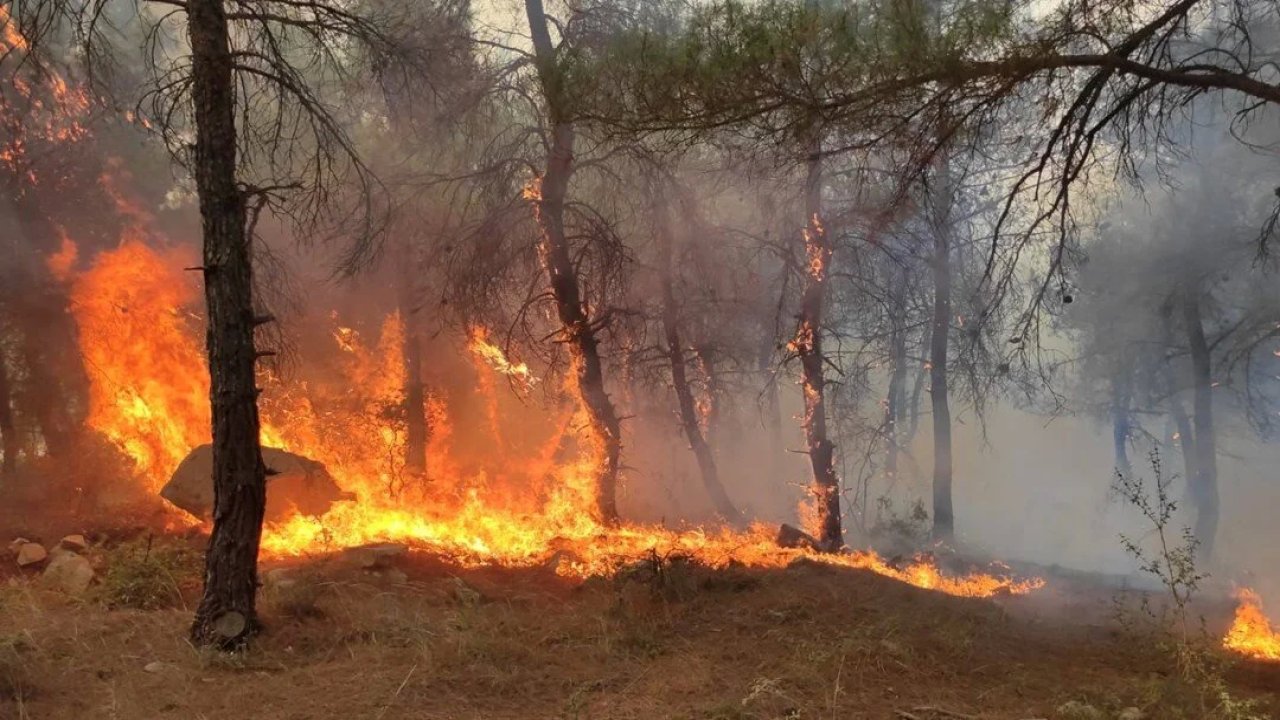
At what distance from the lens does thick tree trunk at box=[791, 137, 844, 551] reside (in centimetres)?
1253

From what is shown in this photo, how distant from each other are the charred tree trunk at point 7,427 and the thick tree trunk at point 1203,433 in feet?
79.3

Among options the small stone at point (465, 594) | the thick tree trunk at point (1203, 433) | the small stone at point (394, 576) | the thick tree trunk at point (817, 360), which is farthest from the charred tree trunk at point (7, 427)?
the thick tree trunk at point (1203, 433)

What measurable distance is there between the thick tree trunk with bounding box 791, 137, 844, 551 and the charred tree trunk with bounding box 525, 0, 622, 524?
3.43 metres

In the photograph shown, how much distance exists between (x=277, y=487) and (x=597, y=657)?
26.0ft

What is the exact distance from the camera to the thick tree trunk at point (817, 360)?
12531 millimetres

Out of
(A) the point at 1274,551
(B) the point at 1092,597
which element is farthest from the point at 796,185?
(A) the point at 1274,551

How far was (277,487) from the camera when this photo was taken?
11250mm

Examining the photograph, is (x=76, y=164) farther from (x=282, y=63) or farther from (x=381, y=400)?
(x=282, y=63)

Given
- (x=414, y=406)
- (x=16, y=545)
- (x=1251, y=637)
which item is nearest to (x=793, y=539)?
(x=1251, y=637)

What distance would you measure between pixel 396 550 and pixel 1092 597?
1210cm

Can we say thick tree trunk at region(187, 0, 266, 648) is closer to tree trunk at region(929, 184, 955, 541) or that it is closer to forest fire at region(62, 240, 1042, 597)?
forest fire at region(62, 240, 1042, 597)

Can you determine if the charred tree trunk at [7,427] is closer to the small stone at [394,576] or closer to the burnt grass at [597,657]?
the burnt grass at [597,657]

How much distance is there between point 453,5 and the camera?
11.0 m

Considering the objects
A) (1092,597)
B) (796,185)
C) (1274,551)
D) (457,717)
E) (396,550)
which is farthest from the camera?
(1274,551)
